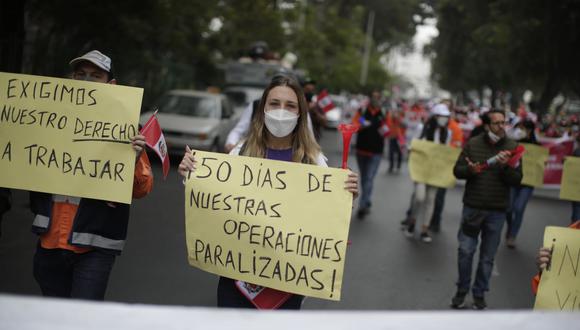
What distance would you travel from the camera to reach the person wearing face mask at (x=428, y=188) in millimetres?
8773

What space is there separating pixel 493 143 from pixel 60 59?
1272 centimetres

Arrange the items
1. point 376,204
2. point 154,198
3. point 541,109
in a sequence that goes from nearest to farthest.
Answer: point 154,198
point 376,204
point 541,109

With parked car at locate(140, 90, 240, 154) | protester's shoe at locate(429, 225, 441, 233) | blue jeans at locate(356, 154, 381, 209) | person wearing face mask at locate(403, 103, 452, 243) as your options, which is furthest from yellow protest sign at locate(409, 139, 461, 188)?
parked car at locate(140, 90, 240, 154)

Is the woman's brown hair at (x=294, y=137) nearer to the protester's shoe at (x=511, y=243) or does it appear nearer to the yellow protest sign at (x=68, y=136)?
the yellow protest sign at (x=68, y=136)

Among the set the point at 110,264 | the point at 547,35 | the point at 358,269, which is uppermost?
the point at 547,35

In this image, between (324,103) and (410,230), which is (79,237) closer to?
(410,230)

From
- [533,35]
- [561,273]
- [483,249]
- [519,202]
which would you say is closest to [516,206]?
[519,202]

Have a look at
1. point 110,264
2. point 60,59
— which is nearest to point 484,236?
point 110,264

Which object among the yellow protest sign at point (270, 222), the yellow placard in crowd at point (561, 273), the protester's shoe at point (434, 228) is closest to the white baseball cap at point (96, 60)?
the yellow protest sign at point (270, 222)

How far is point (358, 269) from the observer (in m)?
6.94

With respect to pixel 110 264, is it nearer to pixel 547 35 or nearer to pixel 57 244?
pixel 57 244

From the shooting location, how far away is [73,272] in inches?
129

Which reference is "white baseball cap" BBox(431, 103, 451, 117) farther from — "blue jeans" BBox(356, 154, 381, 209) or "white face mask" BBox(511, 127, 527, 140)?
"blue jeans" BBox(356, 154, 381, 209)

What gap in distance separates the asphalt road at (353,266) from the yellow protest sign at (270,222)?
2.40m
